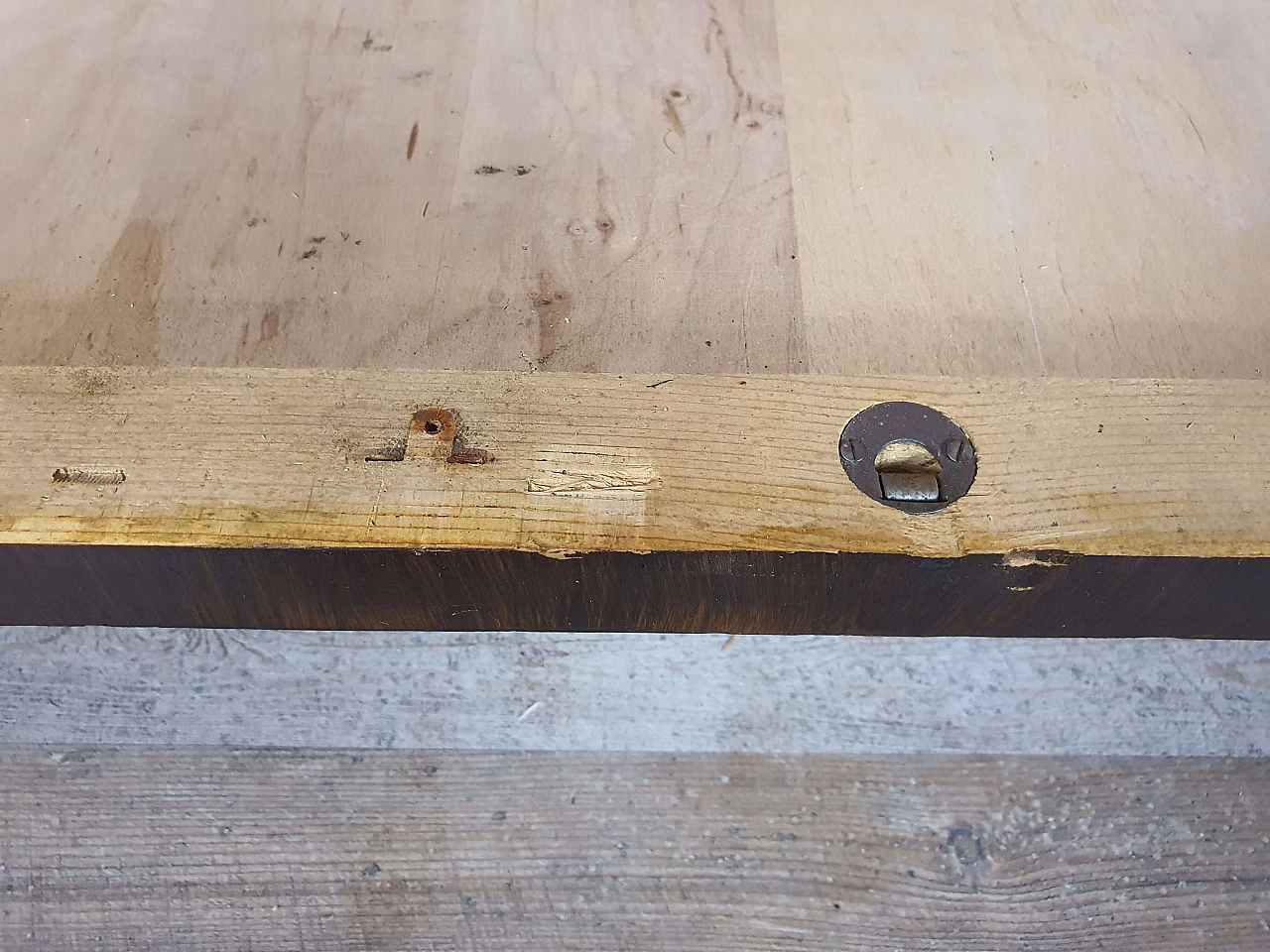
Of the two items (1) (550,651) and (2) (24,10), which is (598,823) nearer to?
(1) (550,651)

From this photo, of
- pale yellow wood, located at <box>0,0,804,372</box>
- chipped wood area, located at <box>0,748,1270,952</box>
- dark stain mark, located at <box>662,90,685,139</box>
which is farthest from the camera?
chipped wood area, located at <box>0,748,1270,952</box>

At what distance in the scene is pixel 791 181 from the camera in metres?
0.61

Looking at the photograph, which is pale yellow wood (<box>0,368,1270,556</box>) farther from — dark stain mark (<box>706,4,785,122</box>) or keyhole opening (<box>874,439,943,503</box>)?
dark stain mark (<box>706,4,785,122</box>)

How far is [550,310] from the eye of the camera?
543mm

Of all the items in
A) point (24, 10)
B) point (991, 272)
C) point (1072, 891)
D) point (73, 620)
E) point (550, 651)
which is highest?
point (24, 10)

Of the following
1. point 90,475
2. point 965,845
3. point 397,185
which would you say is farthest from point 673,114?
point 965,845

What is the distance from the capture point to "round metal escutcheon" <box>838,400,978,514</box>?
45 centimetres

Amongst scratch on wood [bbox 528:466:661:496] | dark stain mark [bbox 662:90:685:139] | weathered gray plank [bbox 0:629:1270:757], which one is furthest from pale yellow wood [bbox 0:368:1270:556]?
weathered gray plank [bbox 0:629:1270:757]

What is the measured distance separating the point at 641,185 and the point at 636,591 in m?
0.30

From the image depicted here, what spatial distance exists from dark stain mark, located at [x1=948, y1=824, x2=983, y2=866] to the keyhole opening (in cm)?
64

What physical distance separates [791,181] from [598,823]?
69 centimetres

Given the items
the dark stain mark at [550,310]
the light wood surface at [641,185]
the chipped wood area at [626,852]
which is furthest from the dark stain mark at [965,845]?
the dark stain mark at [550,310]

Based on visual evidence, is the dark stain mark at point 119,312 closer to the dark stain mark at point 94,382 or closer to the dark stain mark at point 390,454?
the dark stain mark at point 94,382

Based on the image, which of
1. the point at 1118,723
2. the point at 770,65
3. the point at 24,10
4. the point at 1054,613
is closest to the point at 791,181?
the point at 770,65
